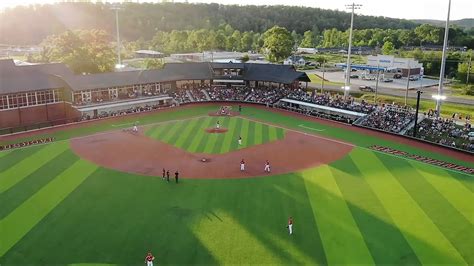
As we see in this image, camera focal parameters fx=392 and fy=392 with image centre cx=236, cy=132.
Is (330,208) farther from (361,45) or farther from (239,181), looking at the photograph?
(361,45)

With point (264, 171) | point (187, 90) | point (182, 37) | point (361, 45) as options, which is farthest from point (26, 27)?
point (264, 171)

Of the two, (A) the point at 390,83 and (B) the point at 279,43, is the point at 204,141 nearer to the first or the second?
(B) the point at 279,43

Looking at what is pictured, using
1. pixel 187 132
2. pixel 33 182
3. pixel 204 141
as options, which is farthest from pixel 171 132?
pixel 33 182

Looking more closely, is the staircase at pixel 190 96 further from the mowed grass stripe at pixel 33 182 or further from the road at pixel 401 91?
the mowed grass stripe at pixel 33 182

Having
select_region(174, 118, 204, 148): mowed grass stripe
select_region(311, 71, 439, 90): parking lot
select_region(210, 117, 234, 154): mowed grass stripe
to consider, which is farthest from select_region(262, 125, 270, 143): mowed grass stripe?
select_region(311, 71, 439, 90): parking lot

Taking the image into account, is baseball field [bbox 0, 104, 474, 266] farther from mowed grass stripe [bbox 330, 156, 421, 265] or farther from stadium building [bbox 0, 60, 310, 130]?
stadium building [bbox 0, 60, 310, 130]

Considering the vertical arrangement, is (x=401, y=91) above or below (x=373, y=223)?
above
